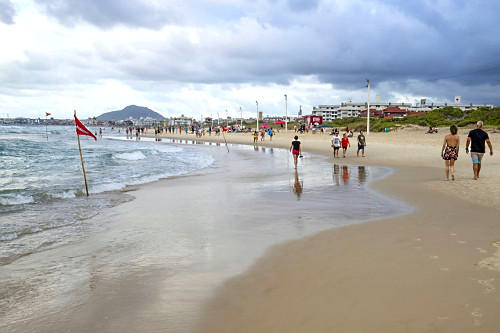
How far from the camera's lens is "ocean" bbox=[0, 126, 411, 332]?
4227 millimetres

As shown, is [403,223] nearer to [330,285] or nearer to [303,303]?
[330,285]

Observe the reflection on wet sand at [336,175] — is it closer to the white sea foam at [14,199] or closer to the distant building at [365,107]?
the white sea foam at [14,199]

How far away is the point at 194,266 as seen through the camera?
18.0 ft

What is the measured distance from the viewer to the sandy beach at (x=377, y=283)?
3660 millimetres

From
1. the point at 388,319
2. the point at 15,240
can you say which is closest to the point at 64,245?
the point at 15,240

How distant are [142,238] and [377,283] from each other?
4602mm

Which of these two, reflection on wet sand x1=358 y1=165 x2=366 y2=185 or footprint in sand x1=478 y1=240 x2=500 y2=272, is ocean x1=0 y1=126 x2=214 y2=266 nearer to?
footprint in sand x1=478 y1=240 x2=500 y2=272

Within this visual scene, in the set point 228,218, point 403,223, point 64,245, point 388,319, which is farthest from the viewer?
point 228,218

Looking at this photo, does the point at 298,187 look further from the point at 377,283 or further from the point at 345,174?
the point at 377,283

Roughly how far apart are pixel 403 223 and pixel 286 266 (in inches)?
136

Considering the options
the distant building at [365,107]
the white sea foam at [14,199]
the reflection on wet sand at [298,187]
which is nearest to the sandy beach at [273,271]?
the reflection on wet sand at [298,187]

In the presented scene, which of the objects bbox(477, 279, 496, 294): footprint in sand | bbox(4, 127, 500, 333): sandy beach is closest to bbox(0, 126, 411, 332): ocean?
bbox(4, 127, 500, 333): sandy beach

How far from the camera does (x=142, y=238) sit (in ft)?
23.6

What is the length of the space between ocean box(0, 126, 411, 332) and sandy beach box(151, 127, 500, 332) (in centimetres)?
48
